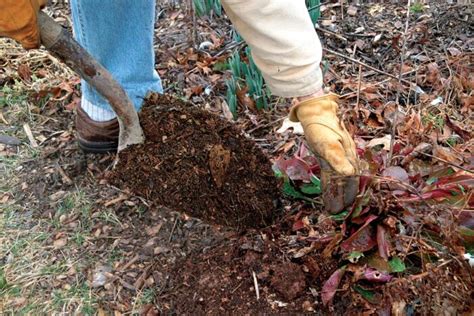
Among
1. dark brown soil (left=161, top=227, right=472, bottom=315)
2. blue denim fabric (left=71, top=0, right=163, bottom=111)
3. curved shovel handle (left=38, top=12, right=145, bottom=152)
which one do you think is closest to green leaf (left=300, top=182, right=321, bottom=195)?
dark brown soil (left=161, top=227, right=472, bottom=315)

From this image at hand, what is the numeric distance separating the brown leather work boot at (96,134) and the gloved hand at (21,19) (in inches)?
25.2

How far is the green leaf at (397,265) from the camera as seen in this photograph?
61.4 inches

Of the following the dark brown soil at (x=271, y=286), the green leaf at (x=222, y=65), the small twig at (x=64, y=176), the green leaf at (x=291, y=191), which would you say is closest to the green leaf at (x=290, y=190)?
the green leaf at (x=291, y=191)

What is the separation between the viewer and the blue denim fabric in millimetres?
2055

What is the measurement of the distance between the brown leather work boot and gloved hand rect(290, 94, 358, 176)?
823 mm

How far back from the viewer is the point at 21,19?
151cm

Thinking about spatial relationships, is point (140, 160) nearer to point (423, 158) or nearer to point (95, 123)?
point (95, 123)

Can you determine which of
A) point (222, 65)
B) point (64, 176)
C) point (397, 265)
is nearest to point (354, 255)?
point (397, 265)

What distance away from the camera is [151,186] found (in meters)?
1.94

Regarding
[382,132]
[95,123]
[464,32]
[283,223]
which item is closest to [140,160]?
[95,123]

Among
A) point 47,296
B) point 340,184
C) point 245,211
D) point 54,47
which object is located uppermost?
point 54,47

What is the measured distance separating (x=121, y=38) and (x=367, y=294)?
1168 mm

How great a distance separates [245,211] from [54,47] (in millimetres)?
702

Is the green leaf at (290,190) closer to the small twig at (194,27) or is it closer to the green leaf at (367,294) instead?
the green leaf at (367,294)
